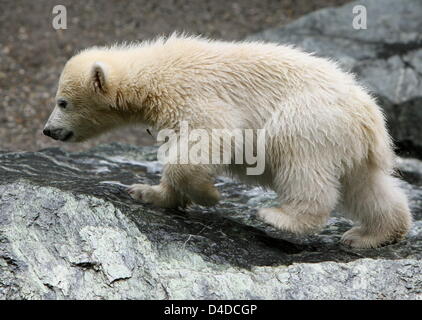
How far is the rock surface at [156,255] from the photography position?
432 centimetres

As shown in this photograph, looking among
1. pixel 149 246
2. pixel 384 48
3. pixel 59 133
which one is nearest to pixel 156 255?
pixel 149 246

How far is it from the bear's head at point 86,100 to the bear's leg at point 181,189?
66 cm

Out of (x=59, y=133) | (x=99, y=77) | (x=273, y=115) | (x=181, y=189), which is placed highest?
(x=99, y=77)

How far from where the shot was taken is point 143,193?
559 centimetres

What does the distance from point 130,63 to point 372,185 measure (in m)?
2.14

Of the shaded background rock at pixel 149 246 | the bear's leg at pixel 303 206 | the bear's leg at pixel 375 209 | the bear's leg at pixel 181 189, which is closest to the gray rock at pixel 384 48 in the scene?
the shaded background rock at pixel 149 246

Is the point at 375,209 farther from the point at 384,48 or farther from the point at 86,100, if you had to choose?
the point at 384,48

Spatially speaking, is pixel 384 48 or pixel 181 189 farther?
pixel 384 48

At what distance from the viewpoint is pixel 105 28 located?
566 inches

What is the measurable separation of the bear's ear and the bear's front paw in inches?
33.1

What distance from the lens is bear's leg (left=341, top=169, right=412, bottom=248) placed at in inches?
208

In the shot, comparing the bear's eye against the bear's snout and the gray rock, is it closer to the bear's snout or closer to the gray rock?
the bear's snout

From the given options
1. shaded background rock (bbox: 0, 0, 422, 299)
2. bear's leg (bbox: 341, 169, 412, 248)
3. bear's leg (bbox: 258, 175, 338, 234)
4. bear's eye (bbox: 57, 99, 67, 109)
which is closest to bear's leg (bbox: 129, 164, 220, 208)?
shaded background rock (bbox: 0, 0, 422, 299)

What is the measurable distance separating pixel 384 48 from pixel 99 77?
5943 millimetres
